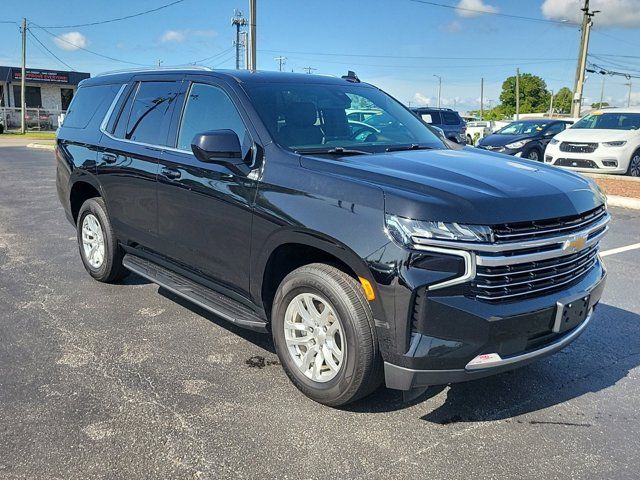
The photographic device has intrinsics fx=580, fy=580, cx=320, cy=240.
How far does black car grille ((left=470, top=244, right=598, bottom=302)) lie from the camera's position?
2799 millimetres

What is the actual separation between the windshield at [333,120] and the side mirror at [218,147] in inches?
10.0

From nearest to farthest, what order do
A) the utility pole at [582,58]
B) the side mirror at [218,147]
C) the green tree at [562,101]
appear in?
the side mirror at [218,147] → the utility pole at [582,58] → the green tree at [562,101]

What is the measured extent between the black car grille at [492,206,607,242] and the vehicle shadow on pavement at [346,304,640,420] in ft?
3.49

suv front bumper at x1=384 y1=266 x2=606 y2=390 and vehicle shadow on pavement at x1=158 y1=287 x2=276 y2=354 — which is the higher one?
suv front bumper at x1=384 y1=266 x2=606 y2=390

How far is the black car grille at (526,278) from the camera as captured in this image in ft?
9.18

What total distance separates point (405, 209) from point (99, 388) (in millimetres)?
2173

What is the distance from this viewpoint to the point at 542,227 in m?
2.97

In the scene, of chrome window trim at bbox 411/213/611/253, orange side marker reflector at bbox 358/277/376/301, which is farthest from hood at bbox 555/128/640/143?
orange side marker reflector at bbox 358/277/376/301

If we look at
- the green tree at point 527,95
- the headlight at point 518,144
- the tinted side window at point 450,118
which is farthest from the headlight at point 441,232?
the green tree at point 527,95

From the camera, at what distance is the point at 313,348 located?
3.38 meters

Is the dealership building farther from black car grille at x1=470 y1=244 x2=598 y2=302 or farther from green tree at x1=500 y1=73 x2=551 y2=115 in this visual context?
green tree at x1=500 y1=73 x2=551 y2=115

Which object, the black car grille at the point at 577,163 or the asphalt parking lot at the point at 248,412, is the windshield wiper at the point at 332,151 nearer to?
the asphalt parking lot at the point at 248,412

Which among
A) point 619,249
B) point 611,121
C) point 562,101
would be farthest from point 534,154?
point 562,101

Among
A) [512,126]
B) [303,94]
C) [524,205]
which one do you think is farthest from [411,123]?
[512,126]
